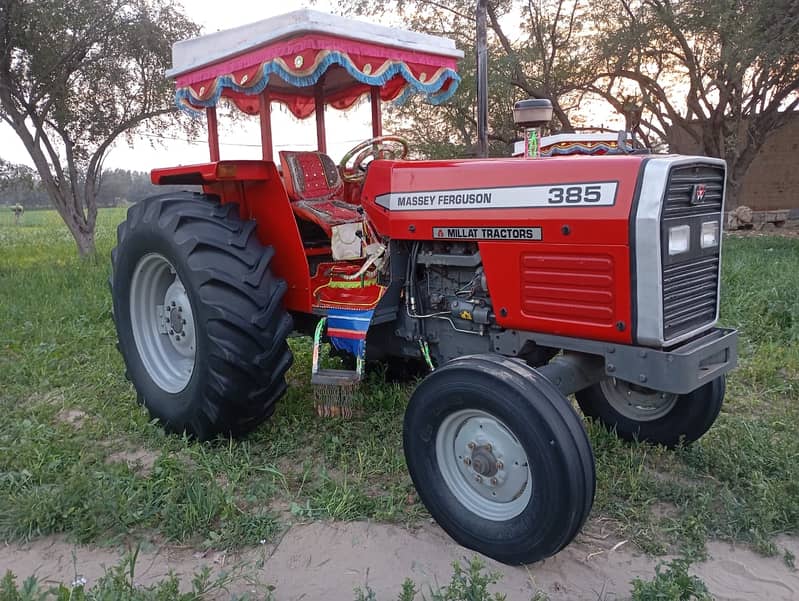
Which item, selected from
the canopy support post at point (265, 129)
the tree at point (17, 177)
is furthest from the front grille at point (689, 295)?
the tree at point (17, 177)

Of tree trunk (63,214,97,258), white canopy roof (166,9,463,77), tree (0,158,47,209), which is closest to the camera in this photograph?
white canopy roof (166,9,463,77)

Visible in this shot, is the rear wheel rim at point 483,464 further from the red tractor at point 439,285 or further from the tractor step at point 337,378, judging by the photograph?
the tractor step at point 337,378

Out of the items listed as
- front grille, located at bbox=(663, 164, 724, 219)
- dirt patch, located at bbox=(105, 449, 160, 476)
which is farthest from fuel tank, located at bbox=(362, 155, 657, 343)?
dirt patch, located at bbox=(105, 449, 160, 476)

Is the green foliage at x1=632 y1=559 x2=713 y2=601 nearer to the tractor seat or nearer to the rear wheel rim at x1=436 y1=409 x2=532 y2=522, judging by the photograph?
the rear wheel rim at x1=436 y1=409 x2=532 y2=522

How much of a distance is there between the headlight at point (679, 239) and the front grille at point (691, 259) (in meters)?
0.02

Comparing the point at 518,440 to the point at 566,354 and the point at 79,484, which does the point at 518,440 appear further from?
the point at 79,484

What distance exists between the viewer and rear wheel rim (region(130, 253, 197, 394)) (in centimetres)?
379

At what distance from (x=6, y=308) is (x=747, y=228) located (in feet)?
43.7

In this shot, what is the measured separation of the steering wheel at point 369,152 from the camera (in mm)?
3842

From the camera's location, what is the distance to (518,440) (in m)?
2.47

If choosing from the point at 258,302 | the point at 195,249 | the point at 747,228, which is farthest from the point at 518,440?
the point at 747,228

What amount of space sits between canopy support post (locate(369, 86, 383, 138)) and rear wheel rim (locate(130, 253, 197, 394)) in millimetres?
1614

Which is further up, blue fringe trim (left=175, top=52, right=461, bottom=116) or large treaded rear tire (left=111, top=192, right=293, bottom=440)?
blue fringe trim (left=175, top=52, right=461, bottom=116)

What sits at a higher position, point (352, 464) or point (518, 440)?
point (518, 440)
